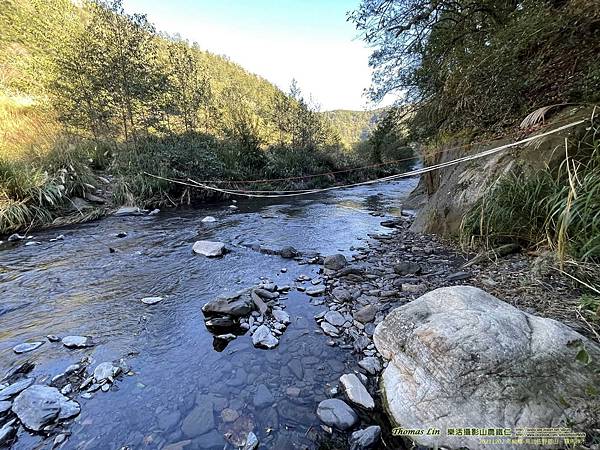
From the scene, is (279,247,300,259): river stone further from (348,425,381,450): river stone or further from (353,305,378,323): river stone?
(348,425,381,450): river stone

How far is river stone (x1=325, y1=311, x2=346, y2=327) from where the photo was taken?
2.45m

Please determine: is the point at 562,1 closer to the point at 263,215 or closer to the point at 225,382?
the point at 225,382

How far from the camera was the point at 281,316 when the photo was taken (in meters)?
2.60

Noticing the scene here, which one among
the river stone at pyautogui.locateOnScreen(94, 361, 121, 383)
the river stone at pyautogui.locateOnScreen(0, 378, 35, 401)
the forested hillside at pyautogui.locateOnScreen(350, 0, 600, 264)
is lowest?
the river stone at pyautogui.locateOnScreen(94, 361, 121, 383)

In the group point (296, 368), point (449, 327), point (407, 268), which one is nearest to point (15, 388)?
point (296, 368)

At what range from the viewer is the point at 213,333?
2402mm

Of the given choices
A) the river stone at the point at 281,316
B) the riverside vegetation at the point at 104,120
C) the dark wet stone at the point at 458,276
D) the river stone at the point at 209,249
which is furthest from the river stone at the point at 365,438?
the riverside vegetation at the point at 104,120

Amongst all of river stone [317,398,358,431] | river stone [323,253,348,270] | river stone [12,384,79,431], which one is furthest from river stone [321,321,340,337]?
river stone [12,384,79,431]

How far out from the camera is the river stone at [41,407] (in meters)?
1.50

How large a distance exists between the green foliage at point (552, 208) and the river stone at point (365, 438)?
70.3 inches

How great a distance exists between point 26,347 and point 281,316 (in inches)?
82.7

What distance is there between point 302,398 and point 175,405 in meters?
0.78

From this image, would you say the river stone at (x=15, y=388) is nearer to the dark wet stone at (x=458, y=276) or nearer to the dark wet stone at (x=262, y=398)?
the dark wet stone at (x=262, y=398)

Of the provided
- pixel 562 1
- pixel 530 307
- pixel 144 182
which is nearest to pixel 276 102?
pixel 144 182
